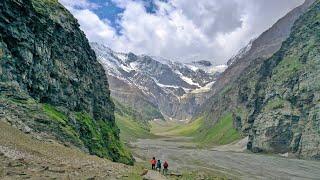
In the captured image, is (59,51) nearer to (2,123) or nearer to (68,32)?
(68,32)

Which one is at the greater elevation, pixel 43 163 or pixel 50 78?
pixel 50 78

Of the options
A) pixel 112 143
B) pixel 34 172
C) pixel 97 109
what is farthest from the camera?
pixel 97 109

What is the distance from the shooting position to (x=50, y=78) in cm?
10344

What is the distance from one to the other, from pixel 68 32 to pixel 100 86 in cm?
3452

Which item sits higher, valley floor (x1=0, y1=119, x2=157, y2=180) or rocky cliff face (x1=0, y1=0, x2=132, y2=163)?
Result: rocky cliff face (x1=0, y1=0, x2=132, y2=163)

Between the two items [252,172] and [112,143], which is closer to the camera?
[112,143]

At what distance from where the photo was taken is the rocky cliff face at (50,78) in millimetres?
77812

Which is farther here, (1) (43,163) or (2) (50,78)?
(2) (50,78)

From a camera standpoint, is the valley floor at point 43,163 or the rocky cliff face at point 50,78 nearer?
the valley floor at point 43,163

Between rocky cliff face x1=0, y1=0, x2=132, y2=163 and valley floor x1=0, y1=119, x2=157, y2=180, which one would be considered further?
rocky cliff face x1=0, y1=0, x2=132, y2=163

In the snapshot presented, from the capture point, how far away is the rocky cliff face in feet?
255

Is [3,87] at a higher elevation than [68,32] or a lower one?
lower

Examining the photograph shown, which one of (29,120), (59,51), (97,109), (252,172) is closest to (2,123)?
(29,120)

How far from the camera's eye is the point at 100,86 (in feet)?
502
